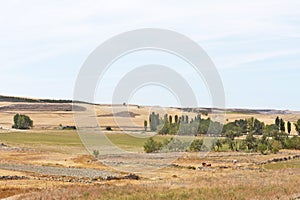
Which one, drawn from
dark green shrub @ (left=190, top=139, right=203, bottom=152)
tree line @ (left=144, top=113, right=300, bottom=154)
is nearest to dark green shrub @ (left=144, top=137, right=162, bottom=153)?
tree line @ (left=144, top=113, right=300, bottom=154)

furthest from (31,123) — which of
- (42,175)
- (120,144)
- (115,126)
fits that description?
(42,175)

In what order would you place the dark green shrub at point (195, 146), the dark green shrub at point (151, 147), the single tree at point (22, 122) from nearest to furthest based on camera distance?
the dark green shrub at point (151, 147) < the dark green shrub at point (195, 146) < the single tree at point (22, 122)

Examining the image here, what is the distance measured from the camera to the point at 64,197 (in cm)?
3400

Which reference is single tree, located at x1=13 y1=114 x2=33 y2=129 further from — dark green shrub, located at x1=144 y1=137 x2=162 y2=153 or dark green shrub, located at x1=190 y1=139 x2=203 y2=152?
dark green shrub, located at x1=190 y1=139 x2=203 y2=152

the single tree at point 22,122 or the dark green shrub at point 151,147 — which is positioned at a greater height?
the single tree at point 22,122

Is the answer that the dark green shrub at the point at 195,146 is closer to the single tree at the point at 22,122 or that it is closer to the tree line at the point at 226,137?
the tree line at the point at 226,137

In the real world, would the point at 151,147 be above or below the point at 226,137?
below

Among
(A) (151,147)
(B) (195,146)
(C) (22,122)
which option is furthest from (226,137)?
(C) (22,122)

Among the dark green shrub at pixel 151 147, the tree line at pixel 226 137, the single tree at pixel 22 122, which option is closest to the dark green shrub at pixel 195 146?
the tree line at pixel 226 137

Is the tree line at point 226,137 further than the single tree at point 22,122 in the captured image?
No

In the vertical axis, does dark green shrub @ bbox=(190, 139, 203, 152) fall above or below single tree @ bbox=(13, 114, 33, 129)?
below

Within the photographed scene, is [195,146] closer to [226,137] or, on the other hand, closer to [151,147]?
[151,147]

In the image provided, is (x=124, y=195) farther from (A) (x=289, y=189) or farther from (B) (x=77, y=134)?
(B) (x=77, y=134)

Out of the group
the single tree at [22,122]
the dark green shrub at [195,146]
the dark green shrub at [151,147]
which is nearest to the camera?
the dark green shrub at [151,147]
